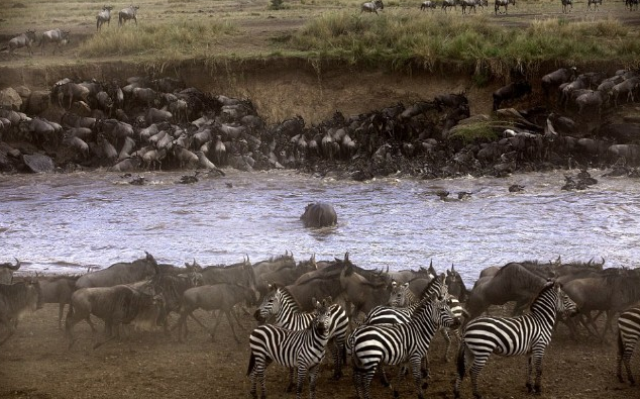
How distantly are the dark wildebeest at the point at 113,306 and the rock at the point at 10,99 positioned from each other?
45.3ft

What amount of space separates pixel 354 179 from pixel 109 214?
511 cm

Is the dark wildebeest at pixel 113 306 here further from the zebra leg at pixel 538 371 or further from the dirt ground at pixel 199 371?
the zebra leg at pixel 538 371

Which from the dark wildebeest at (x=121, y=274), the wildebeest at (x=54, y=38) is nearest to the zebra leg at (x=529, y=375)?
the dark wildebeest at (x=121, y=274)

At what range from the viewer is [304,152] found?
19906 millimetres

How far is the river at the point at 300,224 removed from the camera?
12891 mm

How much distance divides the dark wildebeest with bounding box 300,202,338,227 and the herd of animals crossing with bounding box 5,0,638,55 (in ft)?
45.7

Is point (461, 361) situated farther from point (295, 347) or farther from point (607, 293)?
point (607, 293)

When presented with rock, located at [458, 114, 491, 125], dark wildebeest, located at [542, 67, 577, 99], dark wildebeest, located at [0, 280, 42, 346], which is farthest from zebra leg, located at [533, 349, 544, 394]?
dark wildebeest, located at [542, 67, 577, 99]

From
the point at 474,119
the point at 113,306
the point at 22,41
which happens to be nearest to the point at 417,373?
the point at 113,306

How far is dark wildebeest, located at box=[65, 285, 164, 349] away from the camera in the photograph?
355 inches

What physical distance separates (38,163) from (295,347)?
1457 cm

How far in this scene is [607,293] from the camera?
890 centimetres

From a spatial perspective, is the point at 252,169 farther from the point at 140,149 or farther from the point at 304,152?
the point at 140,149

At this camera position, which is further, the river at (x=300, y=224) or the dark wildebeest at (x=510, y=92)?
the dark wildebeest at (x=510, y=92)
